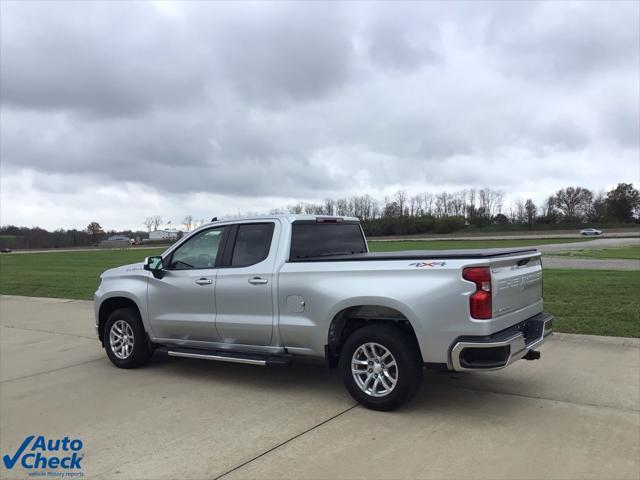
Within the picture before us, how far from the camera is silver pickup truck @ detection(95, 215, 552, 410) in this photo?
456cm

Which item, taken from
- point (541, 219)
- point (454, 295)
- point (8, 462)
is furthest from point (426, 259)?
point (541, 219)

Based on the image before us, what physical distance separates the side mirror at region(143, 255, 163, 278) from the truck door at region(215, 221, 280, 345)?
3.14 feet

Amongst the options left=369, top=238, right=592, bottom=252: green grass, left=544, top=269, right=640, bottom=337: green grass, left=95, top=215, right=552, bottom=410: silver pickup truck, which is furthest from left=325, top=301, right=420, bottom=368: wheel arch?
left=369, top=238, right=592, bottom=252: green grass

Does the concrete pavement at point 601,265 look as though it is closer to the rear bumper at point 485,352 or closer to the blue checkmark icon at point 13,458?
the rear bumper at point 485,352

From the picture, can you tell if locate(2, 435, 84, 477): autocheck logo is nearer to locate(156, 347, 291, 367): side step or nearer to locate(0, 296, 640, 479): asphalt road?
locate(0, 296, 640, 479): asphalt road

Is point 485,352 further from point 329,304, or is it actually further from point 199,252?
point 199,252

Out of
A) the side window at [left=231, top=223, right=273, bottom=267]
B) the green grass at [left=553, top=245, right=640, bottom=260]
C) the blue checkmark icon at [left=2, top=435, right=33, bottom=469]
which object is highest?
the side window at [left=231, top=223, right=273, bottom=267]

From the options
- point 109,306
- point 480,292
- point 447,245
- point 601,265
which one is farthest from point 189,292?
point 447,245

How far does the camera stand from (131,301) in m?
7.01

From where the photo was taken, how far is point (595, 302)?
10.3 m

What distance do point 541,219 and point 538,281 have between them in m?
122

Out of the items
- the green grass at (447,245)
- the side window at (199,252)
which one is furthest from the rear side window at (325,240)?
the green grass at (447,245)

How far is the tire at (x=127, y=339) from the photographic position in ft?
22.0

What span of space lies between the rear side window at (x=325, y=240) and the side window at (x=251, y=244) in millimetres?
314
